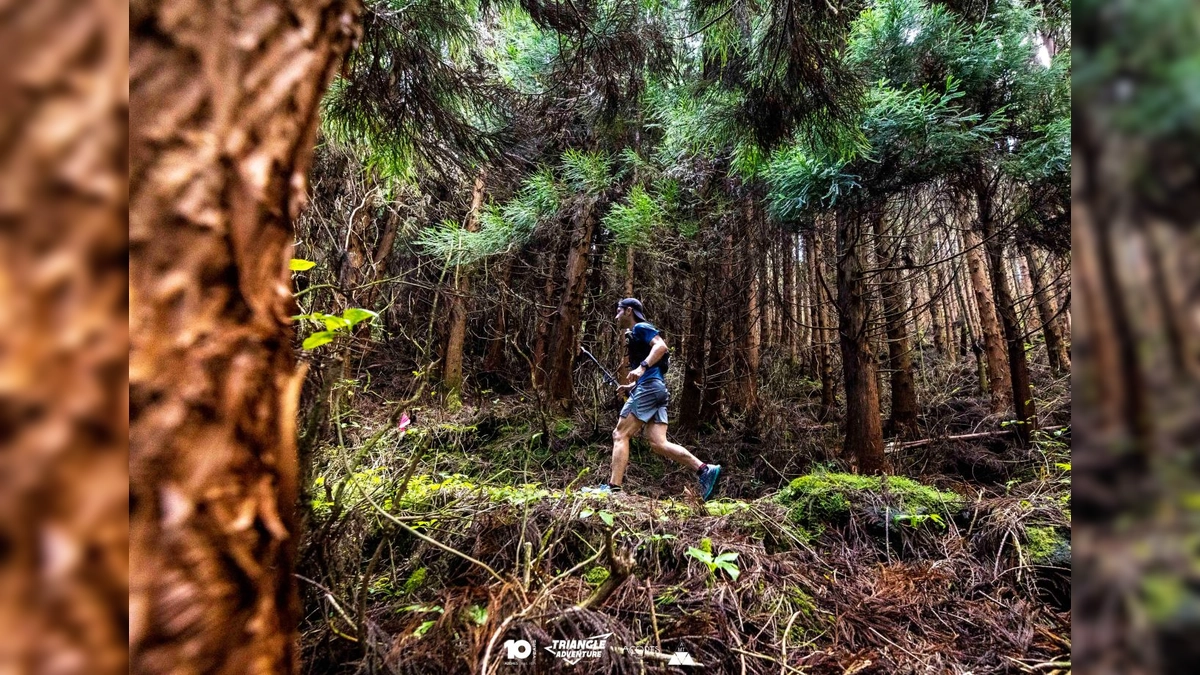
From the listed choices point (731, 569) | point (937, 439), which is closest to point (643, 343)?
point (731, 569)

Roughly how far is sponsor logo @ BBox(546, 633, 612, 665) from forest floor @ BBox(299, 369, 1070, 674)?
0.02 metres

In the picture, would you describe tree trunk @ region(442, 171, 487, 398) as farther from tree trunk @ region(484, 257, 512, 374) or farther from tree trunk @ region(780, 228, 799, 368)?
tree trunk @ region(780, 228, 799, 368)

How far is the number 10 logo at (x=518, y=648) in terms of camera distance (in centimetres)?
162

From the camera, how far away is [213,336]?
0.72 meters

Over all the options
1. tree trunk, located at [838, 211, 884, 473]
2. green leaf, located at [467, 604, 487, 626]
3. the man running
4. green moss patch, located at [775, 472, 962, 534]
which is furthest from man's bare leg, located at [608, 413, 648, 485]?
green leaf, located at [467, 604, 487, 626]

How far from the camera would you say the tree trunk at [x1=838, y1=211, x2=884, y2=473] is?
5.57 m

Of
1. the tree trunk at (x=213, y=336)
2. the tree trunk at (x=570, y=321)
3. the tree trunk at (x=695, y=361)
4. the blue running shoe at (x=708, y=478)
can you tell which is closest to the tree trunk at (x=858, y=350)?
the blue running shoe at (x=708, y=478)

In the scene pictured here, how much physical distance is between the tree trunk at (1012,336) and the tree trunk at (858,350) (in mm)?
1717

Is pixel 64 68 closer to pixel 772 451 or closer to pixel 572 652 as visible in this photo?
pixel 572 652

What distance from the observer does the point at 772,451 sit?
6746mm

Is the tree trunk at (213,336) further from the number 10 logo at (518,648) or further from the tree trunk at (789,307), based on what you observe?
the tree trunk at (789,307)

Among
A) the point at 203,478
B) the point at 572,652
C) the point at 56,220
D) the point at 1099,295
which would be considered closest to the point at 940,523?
the point at 572,652

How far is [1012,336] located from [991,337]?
1.10 meters

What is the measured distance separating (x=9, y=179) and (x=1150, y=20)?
0.74m
